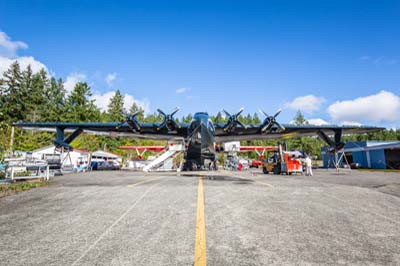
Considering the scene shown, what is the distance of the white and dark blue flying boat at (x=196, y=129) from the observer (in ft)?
61.2

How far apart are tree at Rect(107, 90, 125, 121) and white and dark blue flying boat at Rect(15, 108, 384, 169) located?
49.2m

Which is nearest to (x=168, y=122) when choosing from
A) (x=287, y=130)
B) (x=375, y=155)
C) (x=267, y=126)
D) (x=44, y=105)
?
(x=267, y=126)

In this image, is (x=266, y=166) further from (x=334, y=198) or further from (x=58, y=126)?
(x=58, y=126)

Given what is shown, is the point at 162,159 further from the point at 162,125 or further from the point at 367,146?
the point at 367,146

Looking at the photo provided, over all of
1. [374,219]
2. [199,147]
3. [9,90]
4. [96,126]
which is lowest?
[374,219]

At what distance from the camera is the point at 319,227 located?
440 centimetres

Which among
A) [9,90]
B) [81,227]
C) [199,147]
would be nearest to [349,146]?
[199,147]

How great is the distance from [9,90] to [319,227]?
7388cm

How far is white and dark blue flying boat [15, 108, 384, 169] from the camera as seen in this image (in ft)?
61.2

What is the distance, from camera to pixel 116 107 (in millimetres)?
79562

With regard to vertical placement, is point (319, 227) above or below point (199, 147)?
below

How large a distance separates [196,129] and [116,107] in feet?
225

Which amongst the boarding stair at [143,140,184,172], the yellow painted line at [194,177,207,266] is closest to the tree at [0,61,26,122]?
the boarding stair at [143,140,184,172]

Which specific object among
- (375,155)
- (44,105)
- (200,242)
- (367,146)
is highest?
(44,105)
